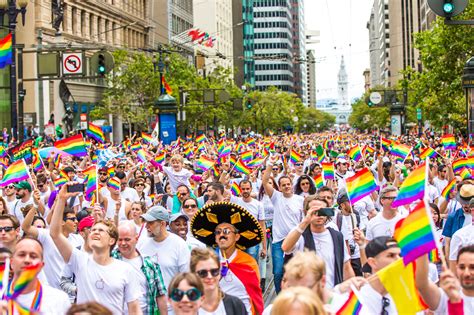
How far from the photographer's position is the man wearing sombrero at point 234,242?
8414 millimetres

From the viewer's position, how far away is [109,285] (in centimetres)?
738

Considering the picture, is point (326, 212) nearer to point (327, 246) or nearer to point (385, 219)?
point (327, 246)

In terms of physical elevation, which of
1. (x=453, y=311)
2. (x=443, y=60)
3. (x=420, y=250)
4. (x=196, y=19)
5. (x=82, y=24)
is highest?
(x=196, y=19)

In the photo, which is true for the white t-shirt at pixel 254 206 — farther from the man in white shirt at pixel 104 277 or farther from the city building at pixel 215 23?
the city building at pixel 215 23

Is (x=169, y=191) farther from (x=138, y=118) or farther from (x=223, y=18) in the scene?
(x=223, y=18)

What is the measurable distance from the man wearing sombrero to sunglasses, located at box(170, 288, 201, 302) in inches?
104

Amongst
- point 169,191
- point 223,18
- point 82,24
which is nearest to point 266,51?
point 223,18

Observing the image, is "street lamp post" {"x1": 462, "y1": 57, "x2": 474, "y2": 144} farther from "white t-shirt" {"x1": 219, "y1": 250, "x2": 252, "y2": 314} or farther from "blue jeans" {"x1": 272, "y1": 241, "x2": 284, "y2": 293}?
"white t-shirt" {"x1": 219, "y1": 250, "x2": 252, "y2": 314}

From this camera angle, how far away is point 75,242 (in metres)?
9.99

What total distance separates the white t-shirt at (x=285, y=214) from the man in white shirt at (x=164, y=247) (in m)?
3.79

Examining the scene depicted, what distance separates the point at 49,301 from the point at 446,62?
37479 mm

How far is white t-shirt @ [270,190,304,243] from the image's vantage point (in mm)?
12570

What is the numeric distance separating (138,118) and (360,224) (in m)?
45.8

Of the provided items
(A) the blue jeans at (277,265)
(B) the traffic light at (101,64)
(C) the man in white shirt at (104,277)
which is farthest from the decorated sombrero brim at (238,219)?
(B) the traffic light at (101,64)
